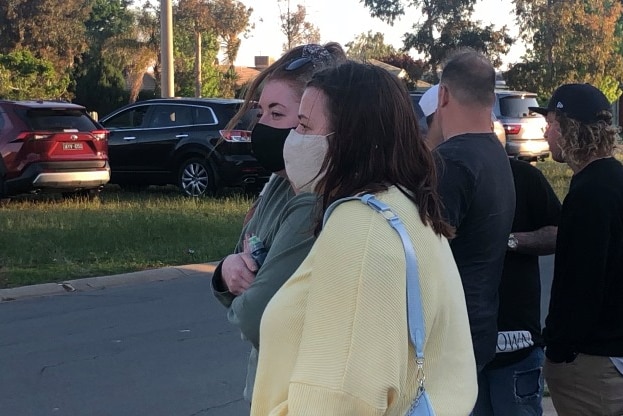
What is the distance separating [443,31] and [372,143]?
37.1 metres

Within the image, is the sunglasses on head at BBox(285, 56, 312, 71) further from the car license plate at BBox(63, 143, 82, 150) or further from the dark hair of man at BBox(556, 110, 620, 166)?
the car license plate at BBox(63, 143, 82, 150)

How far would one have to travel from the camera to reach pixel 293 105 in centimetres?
250

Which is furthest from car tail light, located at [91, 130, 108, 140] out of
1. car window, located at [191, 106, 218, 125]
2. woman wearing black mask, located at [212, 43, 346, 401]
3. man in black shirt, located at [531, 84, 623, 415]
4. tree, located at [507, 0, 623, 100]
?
tree, located at [507, 0, 623, 100]

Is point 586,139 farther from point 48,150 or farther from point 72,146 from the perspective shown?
point 72,146

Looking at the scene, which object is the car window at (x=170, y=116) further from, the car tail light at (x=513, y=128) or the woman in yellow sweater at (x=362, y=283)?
the woman in yellow sweater at (x=362, y=283)

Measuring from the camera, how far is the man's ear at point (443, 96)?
9.78 ft

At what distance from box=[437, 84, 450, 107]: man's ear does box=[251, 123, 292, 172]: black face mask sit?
782 millimetres

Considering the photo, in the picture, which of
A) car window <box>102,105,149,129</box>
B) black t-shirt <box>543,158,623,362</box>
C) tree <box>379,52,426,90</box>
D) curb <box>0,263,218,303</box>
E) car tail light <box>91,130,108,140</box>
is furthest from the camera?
tree <box>379,52,426,90</box>

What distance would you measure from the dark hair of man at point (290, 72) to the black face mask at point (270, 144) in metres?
0.15

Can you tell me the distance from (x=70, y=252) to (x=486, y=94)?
302 inches

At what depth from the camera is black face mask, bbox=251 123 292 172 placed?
2.45m

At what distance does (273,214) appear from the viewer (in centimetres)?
244

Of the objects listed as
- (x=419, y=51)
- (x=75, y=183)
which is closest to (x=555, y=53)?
(x=419, y=51)

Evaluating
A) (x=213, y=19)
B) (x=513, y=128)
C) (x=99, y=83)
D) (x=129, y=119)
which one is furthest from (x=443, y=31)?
(x=129, y=119)
